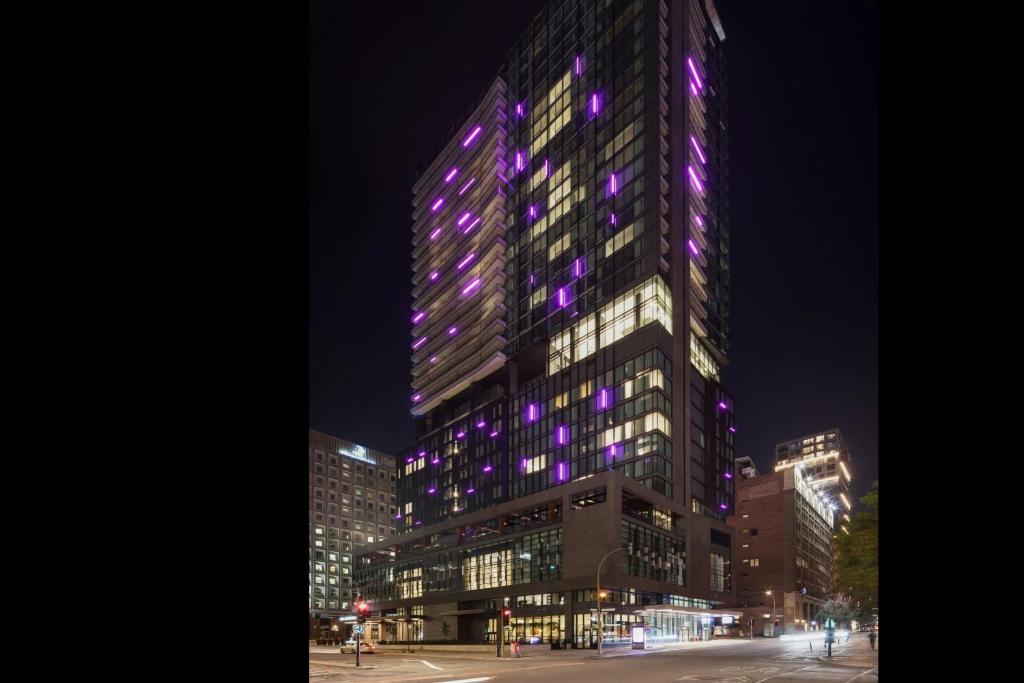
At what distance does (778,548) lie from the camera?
134 meters

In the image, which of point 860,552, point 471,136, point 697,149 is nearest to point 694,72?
point 697,149

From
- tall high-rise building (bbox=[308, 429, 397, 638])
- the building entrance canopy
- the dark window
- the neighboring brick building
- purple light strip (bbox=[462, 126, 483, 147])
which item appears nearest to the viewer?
the building entrance canopy

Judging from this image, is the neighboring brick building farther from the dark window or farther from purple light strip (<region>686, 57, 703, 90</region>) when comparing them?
purple light strip (<region>686, 57, 703, 90</region>)

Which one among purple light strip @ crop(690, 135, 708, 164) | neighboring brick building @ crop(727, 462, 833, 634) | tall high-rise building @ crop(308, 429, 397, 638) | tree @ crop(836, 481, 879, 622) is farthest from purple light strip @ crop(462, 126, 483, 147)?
tree @ crop(836, 481, 879, 622)

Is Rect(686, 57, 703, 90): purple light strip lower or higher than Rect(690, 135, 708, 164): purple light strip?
higher

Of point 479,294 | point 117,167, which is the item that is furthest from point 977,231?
point 479,294

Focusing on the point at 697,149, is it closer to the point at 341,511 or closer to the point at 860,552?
the point at 860,552

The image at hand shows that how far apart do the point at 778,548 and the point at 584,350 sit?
69854mm

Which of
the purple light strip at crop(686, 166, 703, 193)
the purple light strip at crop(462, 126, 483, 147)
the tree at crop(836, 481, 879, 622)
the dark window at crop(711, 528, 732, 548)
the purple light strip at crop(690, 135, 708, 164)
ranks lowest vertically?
the dark window at crop(711, 528, 732, 548)

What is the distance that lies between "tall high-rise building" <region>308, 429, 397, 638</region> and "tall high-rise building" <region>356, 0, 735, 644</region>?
2318 centimetres

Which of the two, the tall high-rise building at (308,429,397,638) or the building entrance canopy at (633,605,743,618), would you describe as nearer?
the building entrance canopy at (633,605,743,618)

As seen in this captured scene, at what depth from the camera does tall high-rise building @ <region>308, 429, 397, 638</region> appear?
143 metres

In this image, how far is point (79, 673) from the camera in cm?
290

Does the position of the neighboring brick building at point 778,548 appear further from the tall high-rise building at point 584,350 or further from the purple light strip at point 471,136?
the purple light strip at point 471,136
